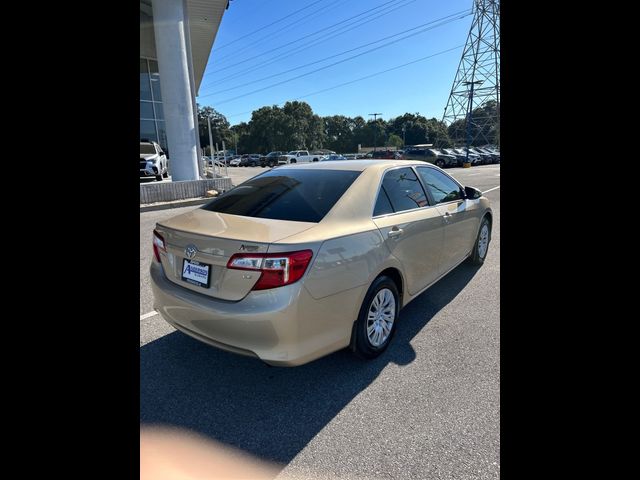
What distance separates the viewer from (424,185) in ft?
12.6

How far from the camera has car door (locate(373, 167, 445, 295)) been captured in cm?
306

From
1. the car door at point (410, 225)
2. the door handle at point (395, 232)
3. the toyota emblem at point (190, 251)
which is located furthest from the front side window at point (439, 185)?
the toyota emblem at point (190, 251)

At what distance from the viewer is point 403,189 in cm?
353

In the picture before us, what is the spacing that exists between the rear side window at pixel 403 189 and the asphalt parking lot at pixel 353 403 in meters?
1.16

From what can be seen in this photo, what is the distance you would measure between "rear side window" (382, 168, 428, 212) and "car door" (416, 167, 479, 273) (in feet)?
0.56

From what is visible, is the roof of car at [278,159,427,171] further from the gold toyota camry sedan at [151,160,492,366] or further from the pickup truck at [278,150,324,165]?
the pickup truck at [278,150,324,165]

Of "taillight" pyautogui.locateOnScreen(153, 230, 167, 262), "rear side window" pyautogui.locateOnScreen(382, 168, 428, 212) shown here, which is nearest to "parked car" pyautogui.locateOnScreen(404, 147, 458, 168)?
"rear side window" pyautogui.locateOnScreen(382, 168, 428, 212)

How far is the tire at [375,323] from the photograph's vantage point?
2773mm

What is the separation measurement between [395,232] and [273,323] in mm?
1295
